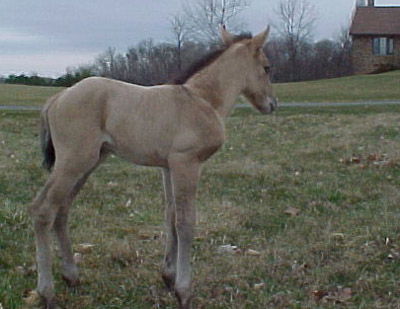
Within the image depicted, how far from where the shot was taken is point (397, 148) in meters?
11.4

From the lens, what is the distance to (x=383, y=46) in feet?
185

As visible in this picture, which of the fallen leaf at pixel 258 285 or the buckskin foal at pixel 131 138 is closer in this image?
the buckskin foal at pixel 131 138

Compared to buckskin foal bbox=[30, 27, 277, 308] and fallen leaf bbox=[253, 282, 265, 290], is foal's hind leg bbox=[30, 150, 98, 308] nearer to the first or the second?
buckskin foal bbox=[30, 27, 277, 308]

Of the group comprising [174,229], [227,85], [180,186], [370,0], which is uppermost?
[370,0]

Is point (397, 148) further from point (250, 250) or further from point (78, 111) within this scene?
point (78, 111)

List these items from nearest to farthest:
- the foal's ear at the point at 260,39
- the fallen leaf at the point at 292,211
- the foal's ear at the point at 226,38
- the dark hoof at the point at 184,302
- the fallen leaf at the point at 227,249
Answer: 1. the dark hoof at the point at 184,302
2. the foal's ear at the point at 260,39
3. the foal's ear at the point at 226,38
4. the fallen leaf at the point at 227,249
5. the fallen leaf at the point at 292,211

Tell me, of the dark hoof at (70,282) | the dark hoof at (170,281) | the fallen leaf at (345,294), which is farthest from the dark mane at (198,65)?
the fallen leaf at (345,294)

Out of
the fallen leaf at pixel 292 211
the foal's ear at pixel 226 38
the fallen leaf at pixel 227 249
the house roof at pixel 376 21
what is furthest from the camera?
the house roof at pixel 376 21

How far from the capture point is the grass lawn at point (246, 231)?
4875 mm

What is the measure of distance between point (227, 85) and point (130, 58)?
1269 inches

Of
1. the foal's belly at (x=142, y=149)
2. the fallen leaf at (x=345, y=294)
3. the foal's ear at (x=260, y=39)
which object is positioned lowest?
the fallen leaf at (x=345, y=294)

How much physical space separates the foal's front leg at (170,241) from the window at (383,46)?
54350mm

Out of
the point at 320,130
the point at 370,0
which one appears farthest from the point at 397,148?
the point at 370,0

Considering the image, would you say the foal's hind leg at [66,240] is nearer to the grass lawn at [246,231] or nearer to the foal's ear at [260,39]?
the grass lawn at [246,231]
